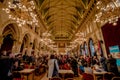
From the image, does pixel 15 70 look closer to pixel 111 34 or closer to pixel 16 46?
pixel 16 46

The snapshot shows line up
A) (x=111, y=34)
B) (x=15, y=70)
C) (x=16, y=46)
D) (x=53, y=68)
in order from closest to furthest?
(x=53, y=68) < (x=15, y=70) < (x=111, y=34) < (x=16, y=46)

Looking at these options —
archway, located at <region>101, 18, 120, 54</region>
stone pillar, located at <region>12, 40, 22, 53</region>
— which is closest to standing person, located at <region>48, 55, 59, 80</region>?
archway, located at <region>101, 18, 120, 54</region>

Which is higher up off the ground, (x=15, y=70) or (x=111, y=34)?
(x=111, y=34)

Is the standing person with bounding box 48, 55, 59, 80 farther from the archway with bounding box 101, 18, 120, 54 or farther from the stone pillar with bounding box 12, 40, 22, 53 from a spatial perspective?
the stone pillar with bounding box 12, 40, 22, 53

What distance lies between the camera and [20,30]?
11812 millimetres

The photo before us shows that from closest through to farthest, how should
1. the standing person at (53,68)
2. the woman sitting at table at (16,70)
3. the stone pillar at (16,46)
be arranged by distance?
1. the standing person at (53,68)
2. the woman sitting at table at (16,70)
3. the stone pillar at (16,46)

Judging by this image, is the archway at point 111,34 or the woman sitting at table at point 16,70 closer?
the woman sitting at table at point 16,70

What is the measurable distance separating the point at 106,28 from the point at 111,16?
509cm

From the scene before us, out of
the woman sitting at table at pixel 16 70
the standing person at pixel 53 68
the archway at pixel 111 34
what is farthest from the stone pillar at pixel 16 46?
the archway at pixel 111 34

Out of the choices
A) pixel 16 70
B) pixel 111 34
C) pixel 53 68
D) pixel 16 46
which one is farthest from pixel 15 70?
pixel 111 34

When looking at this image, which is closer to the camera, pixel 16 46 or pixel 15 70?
pixel 15 70

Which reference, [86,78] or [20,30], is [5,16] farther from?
[86,78]

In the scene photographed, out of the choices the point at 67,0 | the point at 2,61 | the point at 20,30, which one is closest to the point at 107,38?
the point at 20,30

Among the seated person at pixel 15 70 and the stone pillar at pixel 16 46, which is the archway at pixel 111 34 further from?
the stone pillar at pixel 16 46
